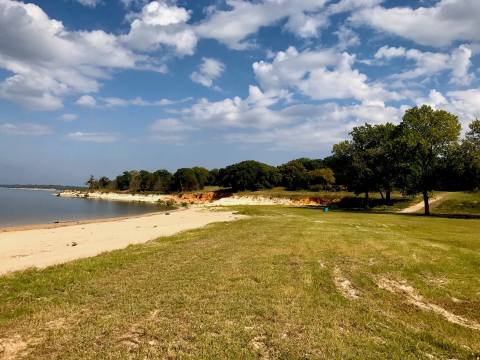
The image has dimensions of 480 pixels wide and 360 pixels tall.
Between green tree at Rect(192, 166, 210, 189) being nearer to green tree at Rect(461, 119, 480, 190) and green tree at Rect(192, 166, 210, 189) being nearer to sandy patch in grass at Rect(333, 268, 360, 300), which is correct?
green tree at Rect(461, 119, 480, 190)

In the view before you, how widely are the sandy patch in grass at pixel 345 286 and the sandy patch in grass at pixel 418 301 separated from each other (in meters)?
1.07

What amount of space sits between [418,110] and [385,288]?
5287 cm

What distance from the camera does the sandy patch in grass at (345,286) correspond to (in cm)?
1208

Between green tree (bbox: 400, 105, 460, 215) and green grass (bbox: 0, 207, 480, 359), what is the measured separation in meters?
40.0

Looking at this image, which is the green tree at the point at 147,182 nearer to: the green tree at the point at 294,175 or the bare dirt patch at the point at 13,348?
the green tree at the point at 294,175

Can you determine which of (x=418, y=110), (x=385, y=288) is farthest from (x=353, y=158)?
(x=385, y=288)

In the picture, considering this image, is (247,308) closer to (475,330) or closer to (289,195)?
(475,330)

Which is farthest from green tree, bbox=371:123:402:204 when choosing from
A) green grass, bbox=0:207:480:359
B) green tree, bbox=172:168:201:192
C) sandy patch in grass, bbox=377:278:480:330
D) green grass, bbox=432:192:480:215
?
green tree, bbox=172:168:201:192

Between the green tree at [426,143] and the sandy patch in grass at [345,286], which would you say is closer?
the sandy patch in grass at [345,286]

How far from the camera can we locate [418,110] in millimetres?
59469

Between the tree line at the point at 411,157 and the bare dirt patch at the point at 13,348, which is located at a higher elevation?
the tree line at the point at 411,157

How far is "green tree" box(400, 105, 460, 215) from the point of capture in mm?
55719

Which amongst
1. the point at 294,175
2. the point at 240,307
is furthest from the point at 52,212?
the point at 240,307

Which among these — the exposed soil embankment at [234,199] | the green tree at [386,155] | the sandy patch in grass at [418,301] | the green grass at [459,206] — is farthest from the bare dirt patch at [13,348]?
the exposed soil embankment at [234,199]
